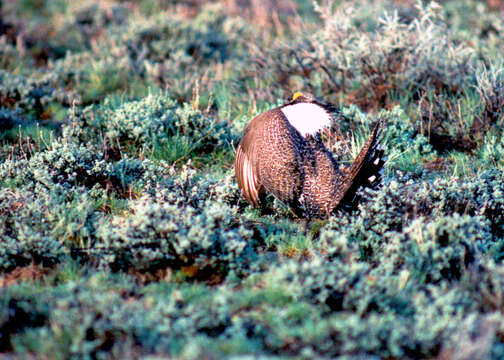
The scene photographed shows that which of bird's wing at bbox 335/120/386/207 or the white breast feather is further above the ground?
the white breast feather

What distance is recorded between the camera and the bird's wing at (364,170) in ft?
13.1

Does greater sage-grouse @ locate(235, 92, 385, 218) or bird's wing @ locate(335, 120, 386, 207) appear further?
greater sage-grouse @ locate(235, 92, 385, 218)

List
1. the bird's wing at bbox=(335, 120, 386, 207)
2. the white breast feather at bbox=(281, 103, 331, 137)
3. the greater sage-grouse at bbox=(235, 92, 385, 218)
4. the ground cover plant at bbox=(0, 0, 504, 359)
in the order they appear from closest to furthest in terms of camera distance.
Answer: the ground cover plant at bbox=(0, 0, 504, 359) < the bird's wing at bbox=(335, 120, 386, 207) < the greater sage-grouse at bbox=(235, 92, 385, 218) < the white breast feather at bbox=(281, 103, 331, 137)

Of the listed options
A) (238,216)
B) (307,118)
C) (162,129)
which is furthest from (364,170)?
(162,129)

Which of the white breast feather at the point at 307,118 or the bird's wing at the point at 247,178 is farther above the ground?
the white breast feather at the point at 307,118

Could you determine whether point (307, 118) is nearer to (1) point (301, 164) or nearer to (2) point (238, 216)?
(1) point (301, 164)

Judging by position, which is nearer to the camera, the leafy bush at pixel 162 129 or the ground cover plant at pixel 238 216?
the ground cover plant at pixel 238 216

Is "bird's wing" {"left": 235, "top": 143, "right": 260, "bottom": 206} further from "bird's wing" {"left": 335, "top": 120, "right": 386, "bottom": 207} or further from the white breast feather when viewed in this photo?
"bird's wing" {"left": 335, "top": 120, "right": 386, "bottom": 207}

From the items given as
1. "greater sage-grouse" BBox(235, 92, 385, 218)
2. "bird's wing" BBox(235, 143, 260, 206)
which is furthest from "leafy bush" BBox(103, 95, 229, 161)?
"greater sage-grouse" BBox(235, 92, 385, 218)

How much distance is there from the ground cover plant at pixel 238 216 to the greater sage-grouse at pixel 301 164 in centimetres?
16

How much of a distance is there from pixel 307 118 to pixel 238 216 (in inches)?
36.4

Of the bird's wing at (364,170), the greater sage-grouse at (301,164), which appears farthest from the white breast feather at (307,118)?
the bird's wing at (364,170)

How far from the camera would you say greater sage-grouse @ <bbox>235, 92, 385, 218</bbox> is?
4.19 meters

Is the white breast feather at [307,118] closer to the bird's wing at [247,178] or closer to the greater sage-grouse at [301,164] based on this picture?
the greater sage-grouse at [301,164]
